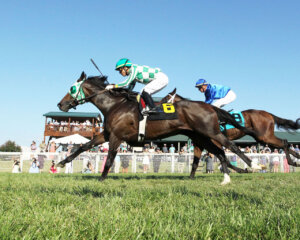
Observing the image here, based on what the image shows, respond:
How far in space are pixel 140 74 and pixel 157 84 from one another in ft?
1.56

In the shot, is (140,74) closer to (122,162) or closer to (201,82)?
(201,82)

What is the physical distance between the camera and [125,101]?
6727 millimetres

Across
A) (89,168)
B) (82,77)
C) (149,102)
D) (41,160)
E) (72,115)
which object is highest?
(72,115)

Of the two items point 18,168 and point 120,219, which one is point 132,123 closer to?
point 120,219

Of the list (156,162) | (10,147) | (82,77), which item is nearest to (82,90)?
(82,77)

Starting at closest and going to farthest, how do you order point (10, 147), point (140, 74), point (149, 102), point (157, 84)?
point (149, 102), point (140, 74), point (157, 84), point (10, 147)

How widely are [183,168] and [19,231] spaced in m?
14.0

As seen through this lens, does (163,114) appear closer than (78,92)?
Yes

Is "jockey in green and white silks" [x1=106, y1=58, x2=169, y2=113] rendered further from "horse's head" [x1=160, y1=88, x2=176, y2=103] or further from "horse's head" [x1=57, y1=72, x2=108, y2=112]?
"horse's head" [x1=57, y1=72, x2=108, y2=112]

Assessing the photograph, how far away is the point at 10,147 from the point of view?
64.1 m

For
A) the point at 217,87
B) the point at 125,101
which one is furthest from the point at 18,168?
the point at 217,87

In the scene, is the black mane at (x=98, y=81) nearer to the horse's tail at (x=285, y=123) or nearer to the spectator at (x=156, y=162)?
the horse's tail at (x=285, y=123)

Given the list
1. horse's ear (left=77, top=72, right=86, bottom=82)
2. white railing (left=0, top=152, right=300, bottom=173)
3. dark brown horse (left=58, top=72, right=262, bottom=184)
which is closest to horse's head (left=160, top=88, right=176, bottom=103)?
dark brown horse (left=58, top=72, right=262, bottom=184)

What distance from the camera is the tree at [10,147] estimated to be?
6198 cm
